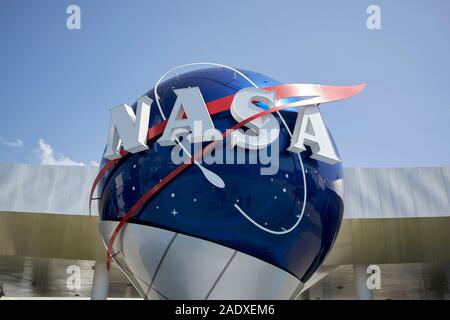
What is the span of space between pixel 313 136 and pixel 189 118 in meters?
1.68

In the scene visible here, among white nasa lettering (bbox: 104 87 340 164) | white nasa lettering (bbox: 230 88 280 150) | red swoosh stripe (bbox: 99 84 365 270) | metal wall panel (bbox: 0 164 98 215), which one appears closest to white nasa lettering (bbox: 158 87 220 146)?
white nasa lettering (bbox: 104 87 340 164)

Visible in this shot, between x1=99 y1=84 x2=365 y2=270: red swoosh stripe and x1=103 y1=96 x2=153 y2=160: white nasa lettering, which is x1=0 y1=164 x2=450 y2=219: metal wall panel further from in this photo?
x1=103 y1=96 x2=153 y2=160: white nasa lettering

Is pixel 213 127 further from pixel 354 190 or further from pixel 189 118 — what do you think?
pixel 354 190

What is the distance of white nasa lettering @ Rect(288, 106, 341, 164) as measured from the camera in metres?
5.52

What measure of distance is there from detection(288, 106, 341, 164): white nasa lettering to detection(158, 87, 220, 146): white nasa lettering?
108 centimetres

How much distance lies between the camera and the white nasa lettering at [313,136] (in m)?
5.52

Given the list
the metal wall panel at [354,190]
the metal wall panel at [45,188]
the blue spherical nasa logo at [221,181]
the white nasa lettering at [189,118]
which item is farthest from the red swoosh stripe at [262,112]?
the metal wall panel at [45,188]

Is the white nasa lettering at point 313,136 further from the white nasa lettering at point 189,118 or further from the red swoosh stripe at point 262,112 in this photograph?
the white nasa lettering at point 189,118

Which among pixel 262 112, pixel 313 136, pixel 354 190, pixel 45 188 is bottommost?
pixel 313 136

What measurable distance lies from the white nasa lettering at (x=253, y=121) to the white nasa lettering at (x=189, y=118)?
1.04ft

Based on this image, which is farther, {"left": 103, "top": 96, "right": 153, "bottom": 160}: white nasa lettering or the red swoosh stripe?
{"left": 103, "top": 96, "right": 153, "bottom": 160}: white nasa lettering

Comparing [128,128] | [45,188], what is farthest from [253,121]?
[45,188]

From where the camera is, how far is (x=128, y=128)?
5805mm

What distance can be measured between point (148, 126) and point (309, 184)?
2.29 meters
